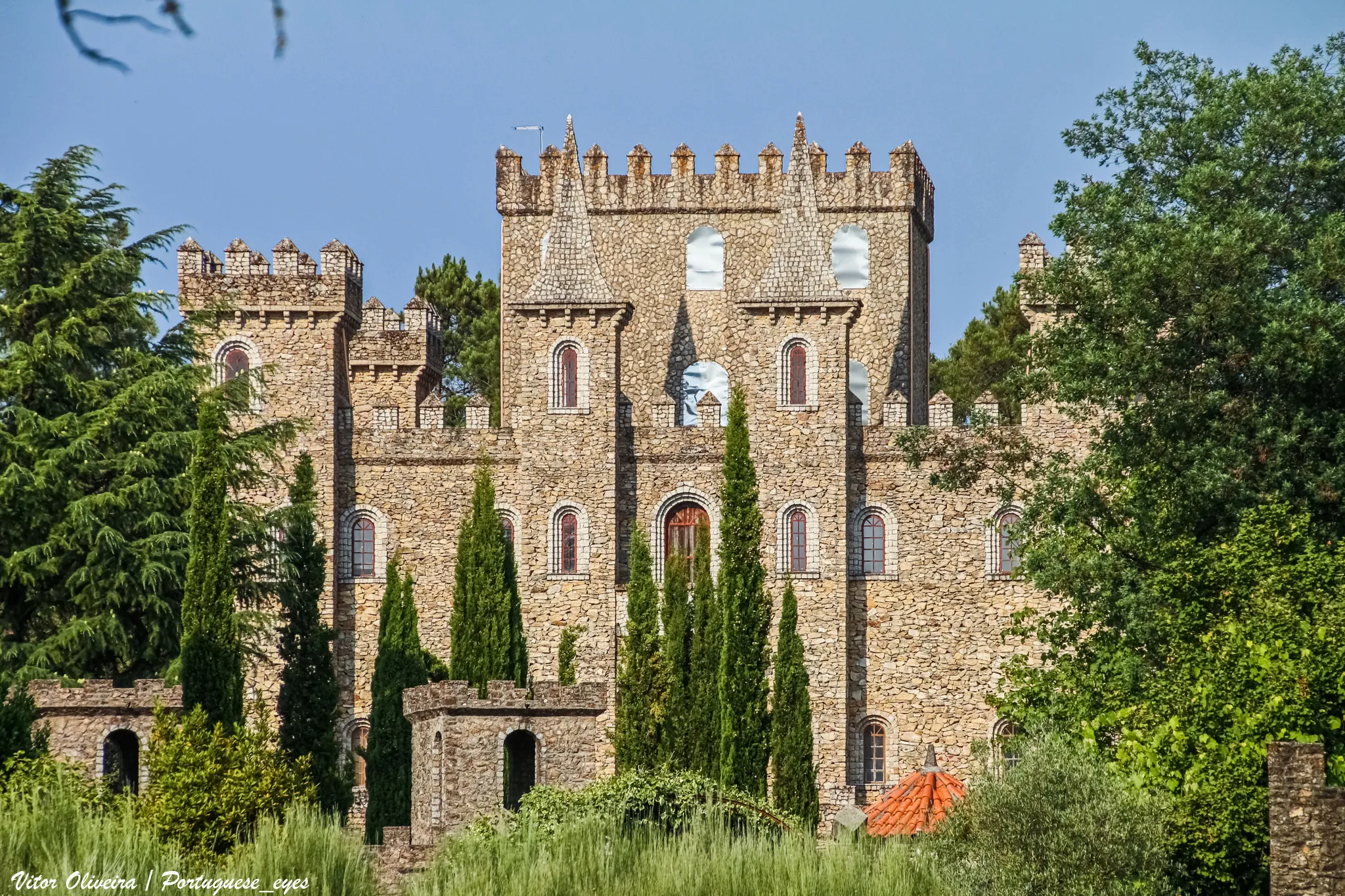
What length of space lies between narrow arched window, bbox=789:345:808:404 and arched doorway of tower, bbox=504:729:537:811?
40.8 ft

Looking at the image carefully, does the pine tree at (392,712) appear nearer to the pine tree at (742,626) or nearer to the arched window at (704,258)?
the pine tree at (742,626)

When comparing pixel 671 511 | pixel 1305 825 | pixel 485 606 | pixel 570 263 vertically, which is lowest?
pixel 1305 825

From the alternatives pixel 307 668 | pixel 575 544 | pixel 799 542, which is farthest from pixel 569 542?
pixel 307 668

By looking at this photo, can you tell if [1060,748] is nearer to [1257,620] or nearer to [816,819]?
[1257,620]

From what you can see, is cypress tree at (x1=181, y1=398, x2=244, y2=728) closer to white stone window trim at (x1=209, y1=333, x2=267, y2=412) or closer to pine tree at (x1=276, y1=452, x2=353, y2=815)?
pine tree at (x1=276, y1=452, x2=353, y2=815)

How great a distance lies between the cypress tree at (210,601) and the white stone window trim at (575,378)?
9267 mm

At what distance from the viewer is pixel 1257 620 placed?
1080 inches

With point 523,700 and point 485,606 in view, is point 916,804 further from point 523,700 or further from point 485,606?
point 485,606

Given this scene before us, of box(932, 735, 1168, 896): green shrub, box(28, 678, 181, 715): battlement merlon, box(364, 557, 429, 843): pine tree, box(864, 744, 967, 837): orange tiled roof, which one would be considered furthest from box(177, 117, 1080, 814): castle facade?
box(932, 735, 1168, 896): green shrub

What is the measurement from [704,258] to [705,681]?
49.5ft

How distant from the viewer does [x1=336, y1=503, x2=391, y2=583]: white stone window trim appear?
43.8m

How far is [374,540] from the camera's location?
43.9m

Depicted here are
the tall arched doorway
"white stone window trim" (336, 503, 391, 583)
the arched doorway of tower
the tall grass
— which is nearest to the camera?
the tall grass

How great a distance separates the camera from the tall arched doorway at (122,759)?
3152 centimetres
